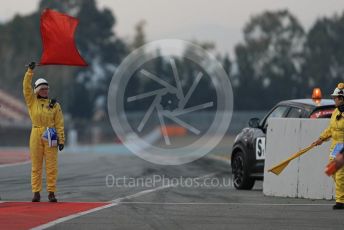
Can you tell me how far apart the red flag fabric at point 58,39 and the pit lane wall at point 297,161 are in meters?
3.53

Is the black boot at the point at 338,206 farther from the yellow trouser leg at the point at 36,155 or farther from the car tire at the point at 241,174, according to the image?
the yellow trouser leg at the point at 36,155

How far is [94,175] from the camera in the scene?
21.5 metres

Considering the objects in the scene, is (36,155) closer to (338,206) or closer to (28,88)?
(28,88)

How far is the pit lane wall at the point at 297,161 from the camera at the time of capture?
48.9ft

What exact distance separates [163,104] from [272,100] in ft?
244

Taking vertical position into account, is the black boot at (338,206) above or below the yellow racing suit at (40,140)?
below

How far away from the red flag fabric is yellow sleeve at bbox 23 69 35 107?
690 mm

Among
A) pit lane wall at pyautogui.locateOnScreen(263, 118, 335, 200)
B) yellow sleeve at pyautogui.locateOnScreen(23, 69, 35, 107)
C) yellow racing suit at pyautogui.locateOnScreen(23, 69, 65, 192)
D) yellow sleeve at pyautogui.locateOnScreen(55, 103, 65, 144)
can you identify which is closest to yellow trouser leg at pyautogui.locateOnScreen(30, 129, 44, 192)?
yellow racing suit at pyautogui.locateOnScreen(23, 69, 65, 192)

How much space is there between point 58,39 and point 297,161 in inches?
170

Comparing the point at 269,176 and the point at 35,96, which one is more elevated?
the point at 35,96

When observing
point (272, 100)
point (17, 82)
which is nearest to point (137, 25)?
point (17, 82)

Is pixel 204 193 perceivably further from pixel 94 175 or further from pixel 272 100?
pixel 272 100

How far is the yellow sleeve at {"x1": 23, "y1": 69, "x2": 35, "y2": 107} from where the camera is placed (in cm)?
1357

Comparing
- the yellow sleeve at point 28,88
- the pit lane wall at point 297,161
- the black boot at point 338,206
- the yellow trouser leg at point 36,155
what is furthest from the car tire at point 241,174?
the yellow sleeve at point 28,88
